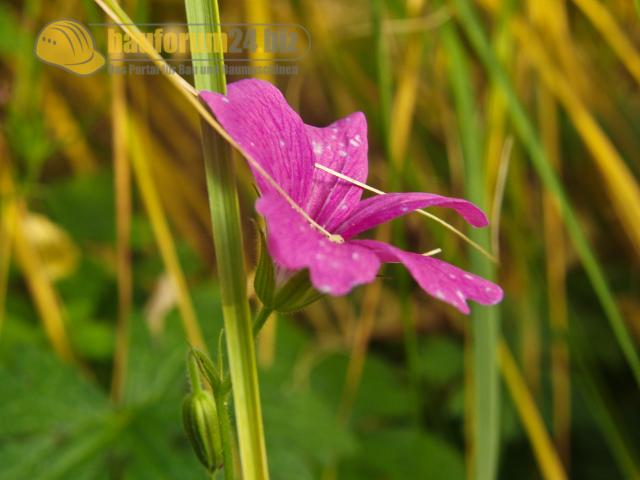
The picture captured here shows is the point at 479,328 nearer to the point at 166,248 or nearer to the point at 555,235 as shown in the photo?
the point at 166,248

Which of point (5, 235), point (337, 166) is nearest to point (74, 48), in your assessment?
point (5, 235)

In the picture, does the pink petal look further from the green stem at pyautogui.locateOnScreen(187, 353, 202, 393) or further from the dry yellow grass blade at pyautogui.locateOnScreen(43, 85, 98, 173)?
the dry yellow grass blade at pyautogui.locateOnScreen(43, 85, 98, 173)

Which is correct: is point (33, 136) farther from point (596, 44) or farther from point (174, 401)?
point (596, 44)

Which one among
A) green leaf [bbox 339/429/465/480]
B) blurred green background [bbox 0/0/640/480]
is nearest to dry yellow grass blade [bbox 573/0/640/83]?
blurred green background [bbox 0/0/640/480]

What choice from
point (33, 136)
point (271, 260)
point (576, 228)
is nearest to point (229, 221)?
point (271, 260)

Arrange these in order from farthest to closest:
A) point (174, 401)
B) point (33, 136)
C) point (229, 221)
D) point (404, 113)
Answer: point (404, 113) < point (33, 136) < point (174, 401) < point (229, 221)

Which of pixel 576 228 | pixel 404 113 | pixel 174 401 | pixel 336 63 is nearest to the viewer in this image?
pixel 576 228
